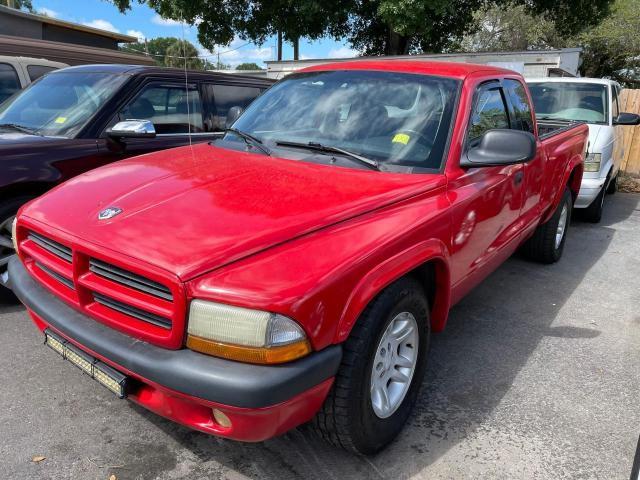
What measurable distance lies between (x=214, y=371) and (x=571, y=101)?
7238 mm

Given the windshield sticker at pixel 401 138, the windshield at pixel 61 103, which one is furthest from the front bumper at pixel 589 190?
the windshield at pixel 61 103

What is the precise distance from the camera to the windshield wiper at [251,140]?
3104 mm

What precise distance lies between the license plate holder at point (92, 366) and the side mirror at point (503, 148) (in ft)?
6.65

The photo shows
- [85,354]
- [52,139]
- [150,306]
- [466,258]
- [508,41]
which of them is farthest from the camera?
[508,41]

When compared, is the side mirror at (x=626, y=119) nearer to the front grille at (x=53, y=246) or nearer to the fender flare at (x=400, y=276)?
the fender flare at (x=400, y=276)

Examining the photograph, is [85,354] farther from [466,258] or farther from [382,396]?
[466,258]

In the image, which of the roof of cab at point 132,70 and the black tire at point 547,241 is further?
the black tire at point 547,241

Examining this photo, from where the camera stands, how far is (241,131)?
11.3ft

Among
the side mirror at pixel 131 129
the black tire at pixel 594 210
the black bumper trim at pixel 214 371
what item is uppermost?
the side mirror at pixel 131 129

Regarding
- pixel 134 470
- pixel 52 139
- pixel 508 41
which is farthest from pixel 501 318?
pixel 508 41

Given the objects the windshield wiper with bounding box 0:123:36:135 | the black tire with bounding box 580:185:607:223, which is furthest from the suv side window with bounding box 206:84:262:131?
the black tire with bounding box 580:185:607:223

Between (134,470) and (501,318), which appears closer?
(134,470)

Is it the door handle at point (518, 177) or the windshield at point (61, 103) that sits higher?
the windshield at point (61, 103)

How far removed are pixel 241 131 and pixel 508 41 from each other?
3247cm
